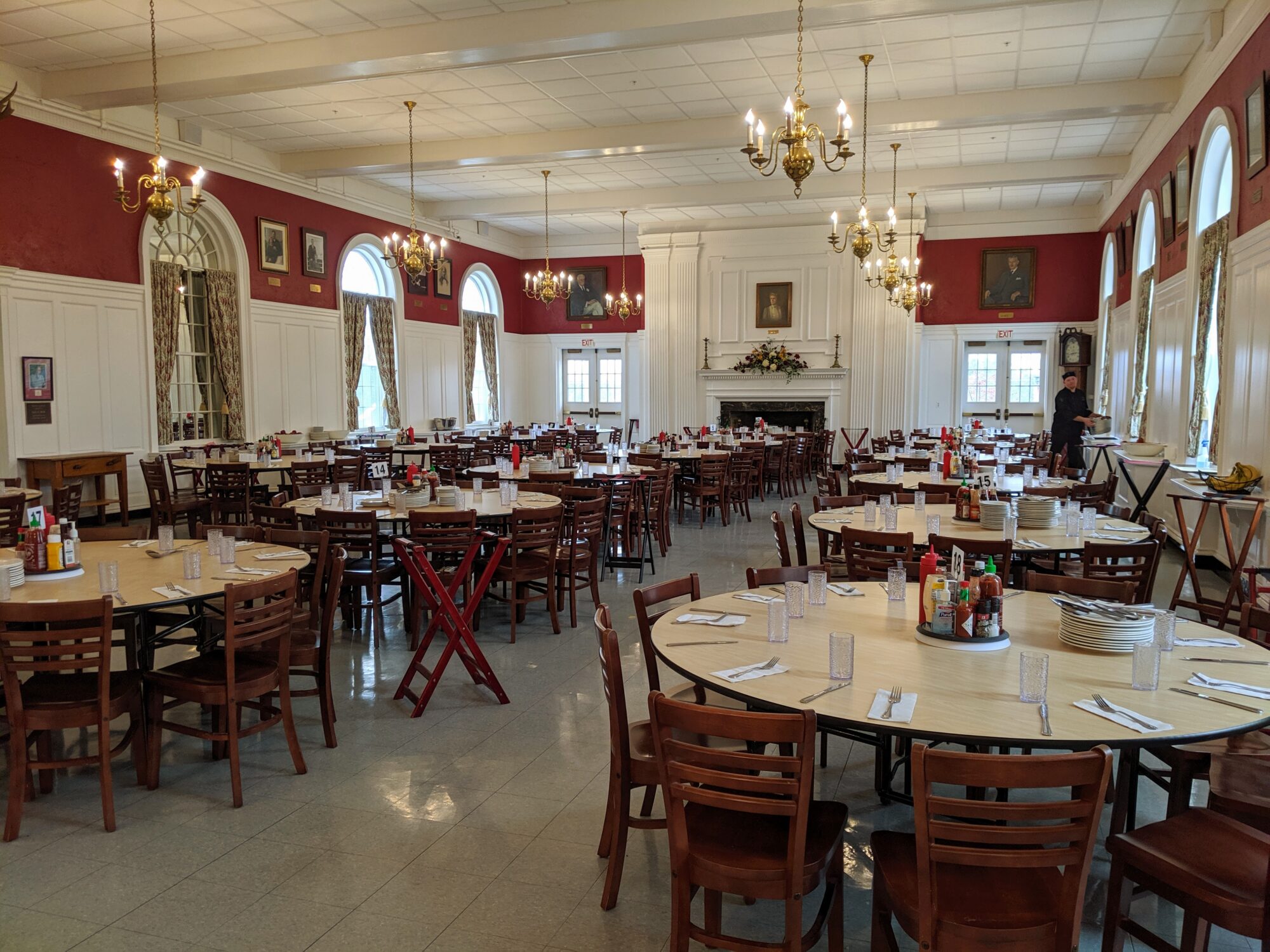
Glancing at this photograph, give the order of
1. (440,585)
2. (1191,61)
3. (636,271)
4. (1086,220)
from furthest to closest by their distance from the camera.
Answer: (636,271) < (1086,220) < (1191,61) < (440,585)

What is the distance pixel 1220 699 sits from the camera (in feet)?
7.29

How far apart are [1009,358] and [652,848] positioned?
14474mm

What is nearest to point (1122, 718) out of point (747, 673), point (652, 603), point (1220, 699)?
point (1220, 699)

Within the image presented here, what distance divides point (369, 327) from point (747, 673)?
12.5 m

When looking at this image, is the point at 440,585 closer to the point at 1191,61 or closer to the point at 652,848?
the point at 652,848

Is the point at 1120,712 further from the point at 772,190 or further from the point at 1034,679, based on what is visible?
the point at 772,190

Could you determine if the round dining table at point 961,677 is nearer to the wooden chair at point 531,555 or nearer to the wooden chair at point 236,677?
the wooden chair at point 236,677

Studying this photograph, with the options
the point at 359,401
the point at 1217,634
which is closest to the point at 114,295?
the point at 359,401

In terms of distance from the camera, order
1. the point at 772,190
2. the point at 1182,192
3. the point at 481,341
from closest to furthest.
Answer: the point at 1182,192
the point at 772,190
the point at 481,341

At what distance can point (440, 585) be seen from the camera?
427 centimetres

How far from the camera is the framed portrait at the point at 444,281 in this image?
1527 cm

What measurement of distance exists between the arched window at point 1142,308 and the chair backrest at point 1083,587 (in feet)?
26.5

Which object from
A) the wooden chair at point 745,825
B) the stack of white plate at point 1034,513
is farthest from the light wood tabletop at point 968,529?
the wooden chair at point 745,825

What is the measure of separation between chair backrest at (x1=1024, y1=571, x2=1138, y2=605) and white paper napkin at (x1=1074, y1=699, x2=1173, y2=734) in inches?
43.7
